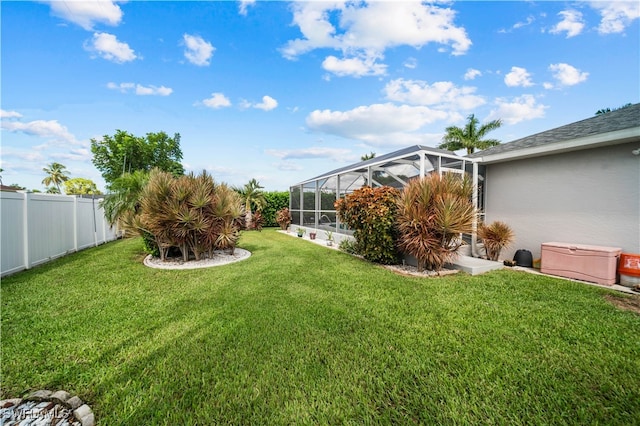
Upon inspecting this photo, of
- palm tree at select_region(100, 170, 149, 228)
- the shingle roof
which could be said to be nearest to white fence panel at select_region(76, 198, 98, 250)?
palm tree at select_region(100, 170, 149, 228)

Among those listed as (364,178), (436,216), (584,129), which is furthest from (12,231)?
(584,129)

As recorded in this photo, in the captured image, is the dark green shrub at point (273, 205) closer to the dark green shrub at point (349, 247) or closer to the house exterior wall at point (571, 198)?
the dark green shrub at point (349, 247)

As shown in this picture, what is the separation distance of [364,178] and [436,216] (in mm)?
5027

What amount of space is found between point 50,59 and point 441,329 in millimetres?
12470

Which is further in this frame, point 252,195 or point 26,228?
point 252,195

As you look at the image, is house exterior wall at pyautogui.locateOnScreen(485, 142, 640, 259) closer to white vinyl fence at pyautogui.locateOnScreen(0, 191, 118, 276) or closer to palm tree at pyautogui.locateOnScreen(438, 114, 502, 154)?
white vinyl fence at pyautogui.locateOnScreen(0, 191, 118, 276)

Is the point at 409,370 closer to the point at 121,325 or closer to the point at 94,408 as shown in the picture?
the point at 94,408

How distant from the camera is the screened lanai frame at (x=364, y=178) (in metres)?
7.82

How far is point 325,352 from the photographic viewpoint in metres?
2.80

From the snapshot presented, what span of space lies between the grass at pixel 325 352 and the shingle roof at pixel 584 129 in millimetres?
3854

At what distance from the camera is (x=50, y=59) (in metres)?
7.64

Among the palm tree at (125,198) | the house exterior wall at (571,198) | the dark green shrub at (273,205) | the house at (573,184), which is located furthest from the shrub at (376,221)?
the dark green shrub at (273,205)

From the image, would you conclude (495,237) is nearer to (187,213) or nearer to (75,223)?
(187,213)

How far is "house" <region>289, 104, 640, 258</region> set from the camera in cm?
589
